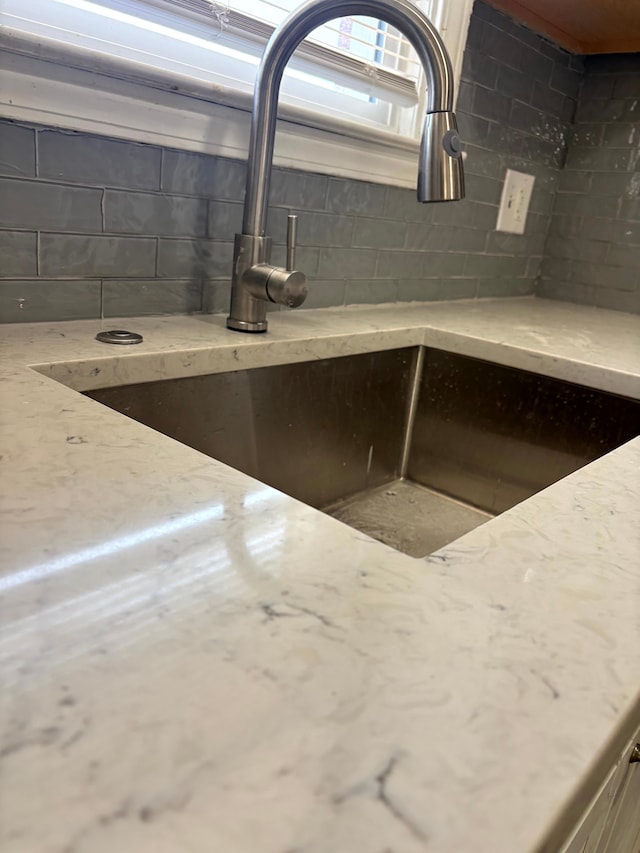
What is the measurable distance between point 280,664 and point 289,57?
77 centimetres

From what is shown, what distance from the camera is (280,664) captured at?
29cm

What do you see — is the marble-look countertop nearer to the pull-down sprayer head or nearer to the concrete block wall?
the pull-down sprayer head

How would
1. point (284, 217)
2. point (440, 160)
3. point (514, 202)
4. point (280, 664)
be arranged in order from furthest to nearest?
point (514, 202) → point (284, 217) → point (440, 160) → point (280, 664)

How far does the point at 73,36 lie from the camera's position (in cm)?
85

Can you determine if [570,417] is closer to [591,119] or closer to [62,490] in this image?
[62,490]

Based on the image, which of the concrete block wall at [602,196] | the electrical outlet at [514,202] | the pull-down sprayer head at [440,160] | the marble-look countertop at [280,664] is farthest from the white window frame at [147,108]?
the concrete block wall at [602,196]

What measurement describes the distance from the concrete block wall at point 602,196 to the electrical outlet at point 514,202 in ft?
0.60

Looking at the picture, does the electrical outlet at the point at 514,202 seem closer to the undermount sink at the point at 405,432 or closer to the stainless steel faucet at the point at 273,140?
the undermount sink at the point at 405,432

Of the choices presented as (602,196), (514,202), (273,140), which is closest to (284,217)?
(273,140)

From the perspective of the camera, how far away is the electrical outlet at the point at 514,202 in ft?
5.43

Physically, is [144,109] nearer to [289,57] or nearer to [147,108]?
[147,108]

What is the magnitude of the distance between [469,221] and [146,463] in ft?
4.19

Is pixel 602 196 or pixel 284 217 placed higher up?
pixel 602 196

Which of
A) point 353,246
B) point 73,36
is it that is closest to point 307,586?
point 73,36
